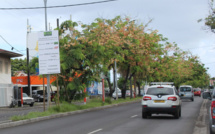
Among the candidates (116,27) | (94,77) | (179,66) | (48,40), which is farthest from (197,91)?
(48,40)

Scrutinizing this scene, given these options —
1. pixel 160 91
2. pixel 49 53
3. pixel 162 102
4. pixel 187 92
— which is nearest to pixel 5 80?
pixel 49 53

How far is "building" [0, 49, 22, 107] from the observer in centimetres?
3918

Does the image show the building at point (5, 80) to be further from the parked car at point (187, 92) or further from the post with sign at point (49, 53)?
the parked car at point (187, 92)

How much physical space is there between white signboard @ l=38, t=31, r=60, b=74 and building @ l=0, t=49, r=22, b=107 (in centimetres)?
1770

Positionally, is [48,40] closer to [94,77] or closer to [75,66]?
[75,66]

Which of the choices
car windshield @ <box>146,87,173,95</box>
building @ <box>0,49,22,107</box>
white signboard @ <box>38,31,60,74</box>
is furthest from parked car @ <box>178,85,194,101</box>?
car windshield @ <box>146,87,173,95</box>

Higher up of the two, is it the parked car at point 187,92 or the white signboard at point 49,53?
the white signboard at point 49,53

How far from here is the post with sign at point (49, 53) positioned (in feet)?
74.2

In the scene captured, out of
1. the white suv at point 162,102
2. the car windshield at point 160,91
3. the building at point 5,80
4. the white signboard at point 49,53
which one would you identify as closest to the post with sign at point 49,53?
the white signboard at point 49,53

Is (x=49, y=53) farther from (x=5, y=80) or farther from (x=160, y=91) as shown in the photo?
(x=5, y=80)

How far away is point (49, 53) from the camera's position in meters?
22.8

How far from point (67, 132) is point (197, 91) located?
64.4 metres

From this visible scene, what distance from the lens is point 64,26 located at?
86.4ft

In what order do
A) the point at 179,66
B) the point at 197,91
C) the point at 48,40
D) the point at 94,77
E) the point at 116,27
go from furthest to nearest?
the point at 197,91 → the point at 179,66 → the point at 116,27 → the point at 94,77 → the point at 48,40
